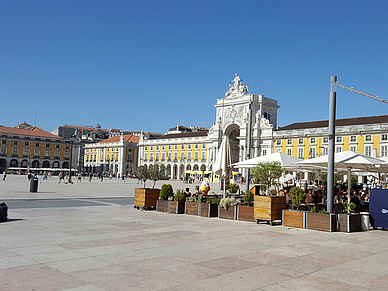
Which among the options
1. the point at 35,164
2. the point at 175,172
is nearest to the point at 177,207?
the point at 175,172

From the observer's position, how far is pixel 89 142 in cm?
12150

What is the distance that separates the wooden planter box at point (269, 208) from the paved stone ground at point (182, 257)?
1.60 feet

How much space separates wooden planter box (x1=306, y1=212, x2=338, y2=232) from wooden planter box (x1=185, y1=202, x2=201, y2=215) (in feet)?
12.4

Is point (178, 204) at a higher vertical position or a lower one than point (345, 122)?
lower

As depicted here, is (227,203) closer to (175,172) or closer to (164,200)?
(164,200)

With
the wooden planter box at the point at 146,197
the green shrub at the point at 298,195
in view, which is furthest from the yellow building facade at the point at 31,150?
the green shrub at the point at 298,195

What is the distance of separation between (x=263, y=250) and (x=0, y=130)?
101446 mm

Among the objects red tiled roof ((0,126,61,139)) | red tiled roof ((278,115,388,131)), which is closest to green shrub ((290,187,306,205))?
red tiled roof ((278,115,388,131))

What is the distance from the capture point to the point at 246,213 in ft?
38.5

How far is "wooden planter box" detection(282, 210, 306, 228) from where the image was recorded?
10.4 meters

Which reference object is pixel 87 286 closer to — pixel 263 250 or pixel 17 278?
pixel 17 278

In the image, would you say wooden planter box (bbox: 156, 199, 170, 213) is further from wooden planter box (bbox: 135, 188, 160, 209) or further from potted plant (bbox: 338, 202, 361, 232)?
potted plant (bbox: 338, 202, 361, 232)

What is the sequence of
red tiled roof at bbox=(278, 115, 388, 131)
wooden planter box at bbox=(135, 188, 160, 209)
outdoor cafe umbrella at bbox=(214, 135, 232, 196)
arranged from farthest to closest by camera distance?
red tiled roof at bbox=(278, 115, 388, 131), outdoor cafe umbrella at bbox=(214, 135, 232, 196), wooden planter box at bbox=(135, 188, 160, 209)

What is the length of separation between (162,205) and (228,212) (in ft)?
8.54
